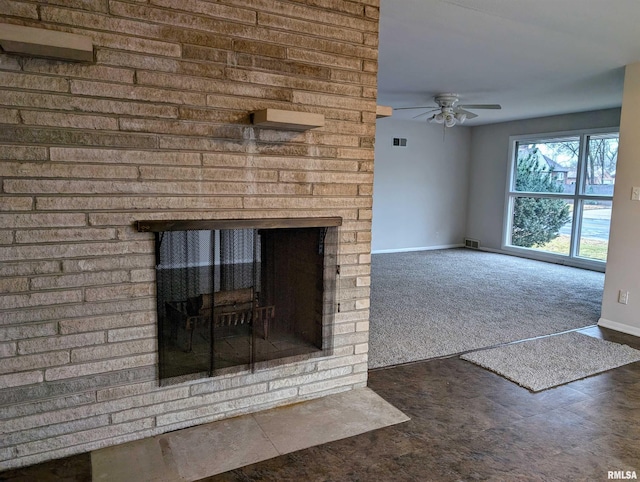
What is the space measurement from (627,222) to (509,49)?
5.88ft

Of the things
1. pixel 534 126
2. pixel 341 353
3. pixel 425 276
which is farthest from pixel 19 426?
pixel 534 126

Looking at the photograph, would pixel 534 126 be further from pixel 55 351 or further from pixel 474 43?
pixel 55 351

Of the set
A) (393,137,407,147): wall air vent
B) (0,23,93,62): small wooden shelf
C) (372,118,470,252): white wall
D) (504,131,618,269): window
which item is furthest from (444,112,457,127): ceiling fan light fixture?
(0,23,93,62): small wooden shelf

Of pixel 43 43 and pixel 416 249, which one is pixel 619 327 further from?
pixel 43 43

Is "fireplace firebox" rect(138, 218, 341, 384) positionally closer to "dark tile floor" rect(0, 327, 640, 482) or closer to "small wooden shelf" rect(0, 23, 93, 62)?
"dark tile floor" rect(0, 327, 640, 482)

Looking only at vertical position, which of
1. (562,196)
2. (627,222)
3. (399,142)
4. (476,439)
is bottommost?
(476,439)

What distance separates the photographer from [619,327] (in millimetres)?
3973

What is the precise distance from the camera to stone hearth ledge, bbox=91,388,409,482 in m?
1.90

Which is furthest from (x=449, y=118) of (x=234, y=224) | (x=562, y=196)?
A: (x=234, y=224)

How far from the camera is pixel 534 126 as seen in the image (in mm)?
7438

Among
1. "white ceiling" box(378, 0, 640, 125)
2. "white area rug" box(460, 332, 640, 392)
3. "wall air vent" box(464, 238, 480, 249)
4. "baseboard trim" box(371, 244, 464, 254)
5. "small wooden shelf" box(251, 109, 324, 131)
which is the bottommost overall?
"white area rug" box(460, 332, 640, 392)

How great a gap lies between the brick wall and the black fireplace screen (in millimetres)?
88

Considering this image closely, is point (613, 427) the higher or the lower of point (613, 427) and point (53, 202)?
the lower

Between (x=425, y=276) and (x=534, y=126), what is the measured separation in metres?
3.52
